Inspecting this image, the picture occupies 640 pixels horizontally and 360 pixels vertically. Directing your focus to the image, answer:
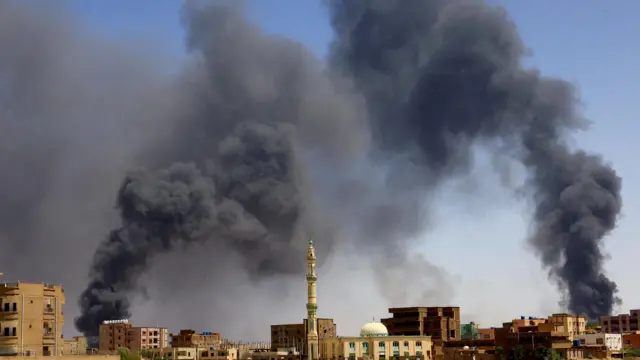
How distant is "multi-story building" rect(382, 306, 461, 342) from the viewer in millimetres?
179262

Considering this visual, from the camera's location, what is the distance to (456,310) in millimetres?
185750

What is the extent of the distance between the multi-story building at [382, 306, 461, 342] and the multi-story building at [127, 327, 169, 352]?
42.7 metres

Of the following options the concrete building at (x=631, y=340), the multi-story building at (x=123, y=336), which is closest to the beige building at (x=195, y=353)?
the multi-story building at (x=123, y=336)

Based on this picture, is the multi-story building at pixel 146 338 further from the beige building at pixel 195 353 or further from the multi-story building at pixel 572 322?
the multi-story building at pixel 572 322

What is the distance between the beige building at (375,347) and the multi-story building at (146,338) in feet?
108

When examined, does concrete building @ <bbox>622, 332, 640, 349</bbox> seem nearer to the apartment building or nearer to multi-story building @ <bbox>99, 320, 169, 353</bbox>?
the apartment building

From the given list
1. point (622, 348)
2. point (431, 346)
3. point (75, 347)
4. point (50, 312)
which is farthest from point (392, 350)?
point (50, 312)

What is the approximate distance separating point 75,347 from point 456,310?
320 feet

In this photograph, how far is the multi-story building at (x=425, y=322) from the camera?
588 feet

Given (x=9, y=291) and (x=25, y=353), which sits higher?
(x=9, y=291)

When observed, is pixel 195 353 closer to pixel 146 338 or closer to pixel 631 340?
pixel 146 338

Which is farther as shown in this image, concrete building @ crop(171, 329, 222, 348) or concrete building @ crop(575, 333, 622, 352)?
concrete building @ crop(171, 329, 222, 348)

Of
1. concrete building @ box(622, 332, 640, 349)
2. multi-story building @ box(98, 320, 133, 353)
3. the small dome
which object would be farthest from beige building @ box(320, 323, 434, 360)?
concrete building @ box(622, 332, 640, 349)

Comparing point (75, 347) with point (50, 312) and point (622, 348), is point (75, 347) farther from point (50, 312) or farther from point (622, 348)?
point (622, 348)
